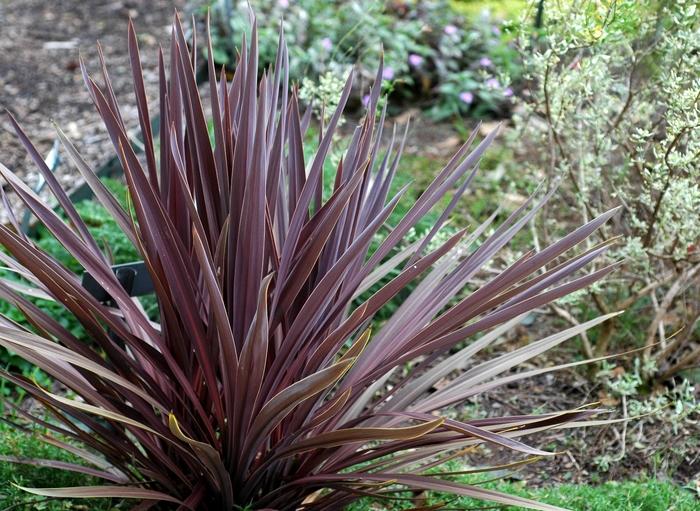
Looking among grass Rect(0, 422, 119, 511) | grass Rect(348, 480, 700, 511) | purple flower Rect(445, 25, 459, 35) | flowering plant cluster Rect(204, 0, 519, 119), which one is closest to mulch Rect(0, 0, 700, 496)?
grass Rect(348, 480, 700, 511)

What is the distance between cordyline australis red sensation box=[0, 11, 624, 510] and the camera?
1.76m

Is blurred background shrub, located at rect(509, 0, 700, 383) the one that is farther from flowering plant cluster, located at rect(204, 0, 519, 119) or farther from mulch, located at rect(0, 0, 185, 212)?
mulch, located at rect(0, 0, 185, 212)

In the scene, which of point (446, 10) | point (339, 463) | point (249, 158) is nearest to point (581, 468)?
point (339, 463)

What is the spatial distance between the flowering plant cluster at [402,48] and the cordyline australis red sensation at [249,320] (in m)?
3.30

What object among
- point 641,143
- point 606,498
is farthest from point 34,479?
point 641,143

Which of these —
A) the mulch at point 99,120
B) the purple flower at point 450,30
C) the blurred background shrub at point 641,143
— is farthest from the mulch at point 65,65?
the blurred background shrub at point 641,143

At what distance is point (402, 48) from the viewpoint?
549 cm

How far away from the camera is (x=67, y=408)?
1965 mm

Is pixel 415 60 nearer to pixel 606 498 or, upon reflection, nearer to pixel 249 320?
pixel 606 498

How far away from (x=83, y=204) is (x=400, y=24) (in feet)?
9.38

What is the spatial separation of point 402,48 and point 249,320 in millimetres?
3962

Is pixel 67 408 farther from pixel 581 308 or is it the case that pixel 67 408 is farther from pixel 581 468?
pixel 581 308

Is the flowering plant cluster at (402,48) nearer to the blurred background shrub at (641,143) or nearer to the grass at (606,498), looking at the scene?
the blurred background shrub at (641,143)

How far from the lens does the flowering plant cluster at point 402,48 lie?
541 cm
